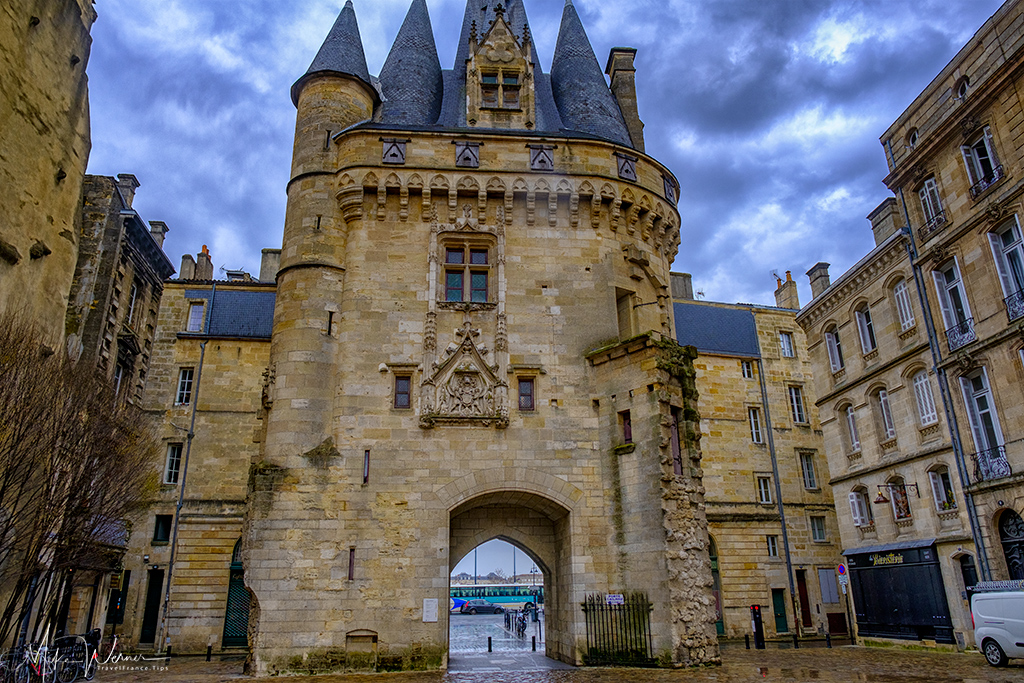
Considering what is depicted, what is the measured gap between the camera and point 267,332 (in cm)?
2562

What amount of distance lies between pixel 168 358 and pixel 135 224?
231 inches

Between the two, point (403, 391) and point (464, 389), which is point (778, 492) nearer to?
point (464, 389)

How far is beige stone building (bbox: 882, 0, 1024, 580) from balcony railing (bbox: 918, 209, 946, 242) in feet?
0.11

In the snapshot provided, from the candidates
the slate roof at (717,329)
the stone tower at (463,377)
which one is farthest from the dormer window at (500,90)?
the slate roof at (717,329)

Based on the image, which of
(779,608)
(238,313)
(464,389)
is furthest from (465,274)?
(779,608)

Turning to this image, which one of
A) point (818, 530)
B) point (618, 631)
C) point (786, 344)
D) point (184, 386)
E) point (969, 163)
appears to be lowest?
point (618, 631)

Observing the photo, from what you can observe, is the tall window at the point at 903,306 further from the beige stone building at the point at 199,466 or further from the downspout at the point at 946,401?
the beige stone building at the point at 199,466

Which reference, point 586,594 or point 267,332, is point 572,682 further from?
point 267,332

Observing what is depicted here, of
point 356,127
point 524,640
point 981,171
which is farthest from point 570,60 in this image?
point 524,640

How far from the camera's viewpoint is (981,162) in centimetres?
1778

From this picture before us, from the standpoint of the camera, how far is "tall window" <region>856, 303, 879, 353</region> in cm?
2228

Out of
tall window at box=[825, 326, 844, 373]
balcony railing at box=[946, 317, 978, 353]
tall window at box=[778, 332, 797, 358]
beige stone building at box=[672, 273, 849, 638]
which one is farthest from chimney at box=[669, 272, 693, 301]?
balcony railing at box=[946, 317, 978, 353]

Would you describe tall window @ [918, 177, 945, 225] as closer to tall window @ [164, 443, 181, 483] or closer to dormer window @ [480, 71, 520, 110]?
dormer window @ [480, 71, 520, 110]

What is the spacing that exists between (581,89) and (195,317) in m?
16.0
